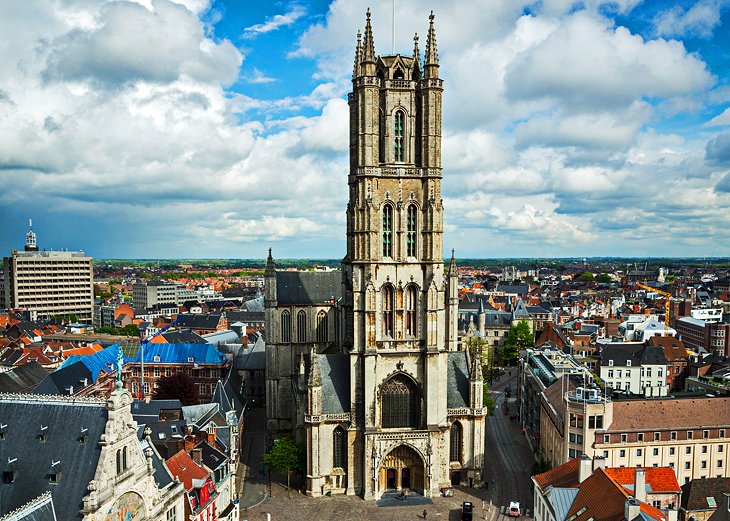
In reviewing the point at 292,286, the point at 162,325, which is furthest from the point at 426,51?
the point at 162,325

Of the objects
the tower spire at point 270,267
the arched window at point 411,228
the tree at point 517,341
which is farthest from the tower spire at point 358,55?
the tree at point 517,341

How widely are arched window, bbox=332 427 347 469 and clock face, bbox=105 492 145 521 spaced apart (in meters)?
32.4

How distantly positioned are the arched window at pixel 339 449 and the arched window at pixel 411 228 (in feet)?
74.8

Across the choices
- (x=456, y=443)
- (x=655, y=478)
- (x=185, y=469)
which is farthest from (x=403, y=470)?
(x=185, y=469)

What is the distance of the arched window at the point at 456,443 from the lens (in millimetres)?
74625

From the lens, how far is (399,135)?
243ft

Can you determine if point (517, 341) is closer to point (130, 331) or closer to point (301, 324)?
point (301, 324)

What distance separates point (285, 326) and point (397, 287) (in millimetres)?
29646

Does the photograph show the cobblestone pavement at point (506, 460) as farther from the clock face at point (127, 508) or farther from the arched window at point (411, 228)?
the clock face at point (127, 508)

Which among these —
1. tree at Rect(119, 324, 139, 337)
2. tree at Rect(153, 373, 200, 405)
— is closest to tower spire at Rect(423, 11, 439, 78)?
tree at Rect(153, 373, 200, 405)

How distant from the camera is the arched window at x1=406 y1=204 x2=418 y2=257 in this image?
73.1 meters

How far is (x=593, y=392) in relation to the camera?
70.9 metres

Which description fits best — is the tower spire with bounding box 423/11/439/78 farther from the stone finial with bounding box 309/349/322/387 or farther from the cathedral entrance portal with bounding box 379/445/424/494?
the cathedral entrance portal with bounding box 379/445/424/494

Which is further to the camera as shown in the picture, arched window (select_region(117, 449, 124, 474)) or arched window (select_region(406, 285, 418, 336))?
arched window (select_region(406, 285, 418, 336))
